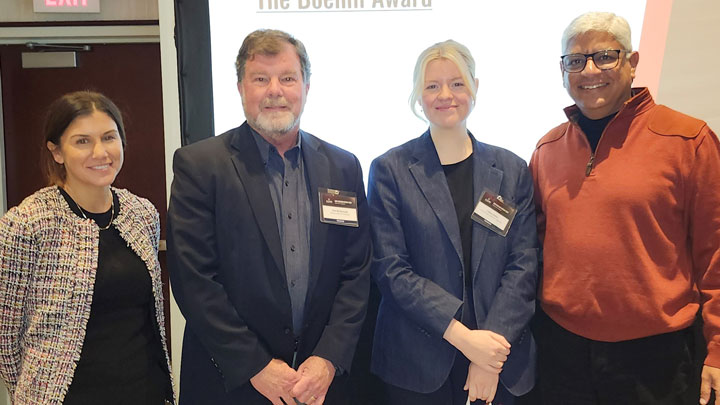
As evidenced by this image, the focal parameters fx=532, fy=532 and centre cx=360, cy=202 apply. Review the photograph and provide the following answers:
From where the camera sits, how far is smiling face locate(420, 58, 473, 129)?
6.27 ft

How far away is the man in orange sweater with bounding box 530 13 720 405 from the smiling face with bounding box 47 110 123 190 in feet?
5.08

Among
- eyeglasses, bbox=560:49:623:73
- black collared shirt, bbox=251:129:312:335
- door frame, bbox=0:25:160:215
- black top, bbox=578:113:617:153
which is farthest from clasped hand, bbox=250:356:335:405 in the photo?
door frame, bbox=0:25:160:215

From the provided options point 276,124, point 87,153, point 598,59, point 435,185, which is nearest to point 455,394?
point 435,185

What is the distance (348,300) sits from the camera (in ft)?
5.87

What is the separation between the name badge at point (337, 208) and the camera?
5.74 ft

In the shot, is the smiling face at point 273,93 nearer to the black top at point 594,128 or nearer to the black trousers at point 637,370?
the black top at point 594,128

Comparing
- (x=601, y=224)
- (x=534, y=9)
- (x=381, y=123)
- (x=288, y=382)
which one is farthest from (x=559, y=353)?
(x=534, y=9)

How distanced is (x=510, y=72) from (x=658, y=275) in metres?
1.38

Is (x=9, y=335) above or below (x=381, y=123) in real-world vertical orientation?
below

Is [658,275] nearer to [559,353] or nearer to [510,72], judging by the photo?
[559,353]

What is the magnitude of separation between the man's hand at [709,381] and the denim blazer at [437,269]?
53 cm

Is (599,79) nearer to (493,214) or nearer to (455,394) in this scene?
(493,214)

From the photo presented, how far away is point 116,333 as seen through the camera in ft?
5.61

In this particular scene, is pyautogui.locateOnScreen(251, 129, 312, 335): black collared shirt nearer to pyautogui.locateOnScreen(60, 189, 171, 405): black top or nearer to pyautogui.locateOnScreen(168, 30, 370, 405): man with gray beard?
pyautogui.locateOnScreen(168, 30, 370, 405): man with gray beard
